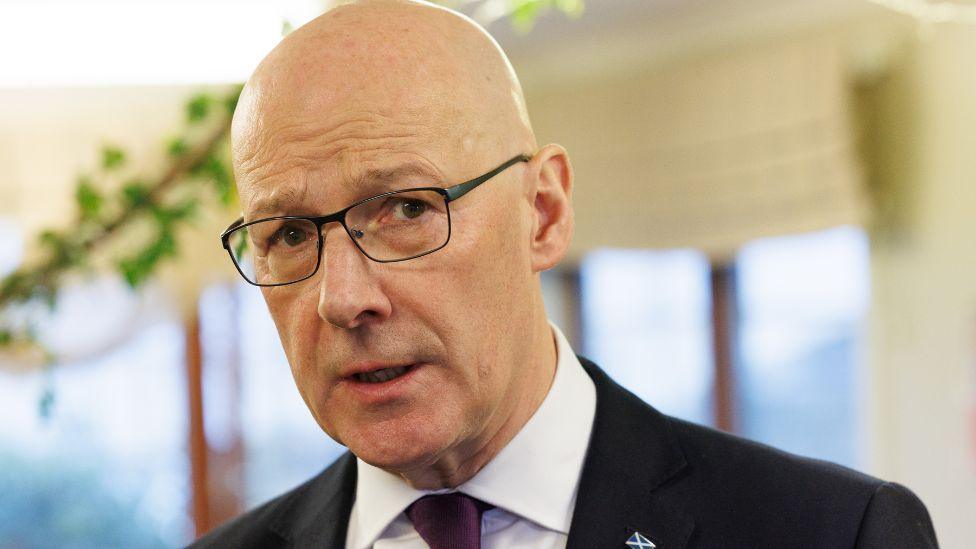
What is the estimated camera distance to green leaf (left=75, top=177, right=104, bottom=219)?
2.01m

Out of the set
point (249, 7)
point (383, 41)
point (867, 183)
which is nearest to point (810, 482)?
point (383, 41)

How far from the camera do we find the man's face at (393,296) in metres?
1.10

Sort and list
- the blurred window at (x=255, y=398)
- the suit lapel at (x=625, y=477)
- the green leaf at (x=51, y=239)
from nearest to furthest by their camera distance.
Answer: the suit lapel at (x=625, y=477) → the green leaf at (x=51, y=239) → the blurred window at (x=255, y=398)

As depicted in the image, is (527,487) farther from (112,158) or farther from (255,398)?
(255,398)

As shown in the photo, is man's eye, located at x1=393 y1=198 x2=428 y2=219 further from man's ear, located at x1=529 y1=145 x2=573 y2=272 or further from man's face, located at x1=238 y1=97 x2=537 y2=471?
man's ear, located at x1=529 y1=145 x2=573 y2=272

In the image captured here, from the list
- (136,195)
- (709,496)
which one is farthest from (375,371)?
(136,195)

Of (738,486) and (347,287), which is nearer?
(347,287)

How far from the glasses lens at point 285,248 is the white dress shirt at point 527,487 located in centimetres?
29

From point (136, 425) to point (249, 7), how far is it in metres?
3.21

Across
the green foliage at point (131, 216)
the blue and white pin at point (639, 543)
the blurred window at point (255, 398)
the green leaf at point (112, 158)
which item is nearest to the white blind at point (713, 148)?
the blurred window at point (255, 398)

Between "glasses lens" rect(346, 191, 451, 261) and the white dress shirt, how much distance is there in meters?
0.28

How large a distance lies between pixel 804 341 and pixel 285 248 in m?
3.88

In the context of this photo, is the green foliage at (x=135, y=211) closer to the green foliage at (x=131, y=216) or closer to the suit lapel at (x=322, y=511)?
the green foliage at (x=131, y=216)

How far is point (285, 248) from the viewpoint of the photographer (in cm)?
118
